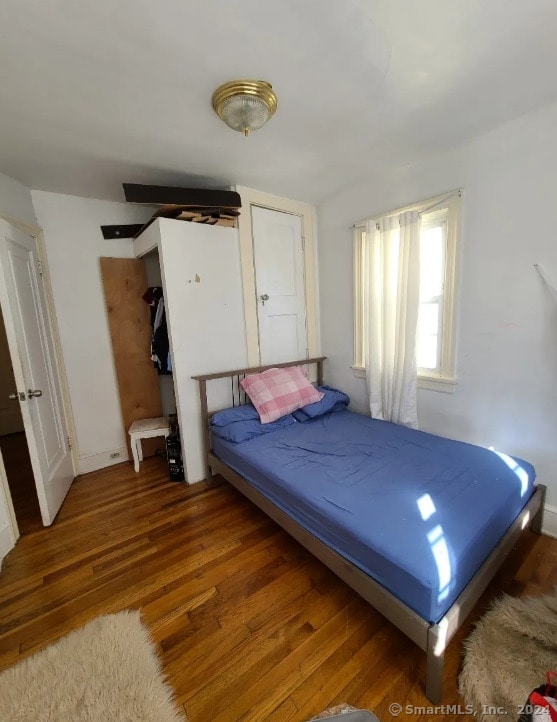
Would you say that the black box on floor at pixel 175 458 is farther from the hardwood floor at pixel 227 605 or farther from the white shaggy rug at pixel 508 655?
the white shaggy rug at pixel 508 655

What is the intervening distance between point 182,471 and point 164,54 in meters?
2.73

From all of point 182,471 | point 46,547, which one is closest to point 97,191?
point 182,471

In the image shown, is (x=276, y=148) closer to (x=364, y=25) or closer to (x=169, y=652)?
(x=364, y=25)

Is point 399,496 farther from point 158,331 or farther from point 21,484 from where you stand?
point 21,484

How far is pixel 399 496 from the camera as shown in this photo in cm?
153

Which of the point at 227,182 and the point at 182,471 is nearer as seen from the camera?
the point at 227,182

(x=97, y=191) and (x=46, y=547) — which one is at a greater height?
(x=97, y=191)

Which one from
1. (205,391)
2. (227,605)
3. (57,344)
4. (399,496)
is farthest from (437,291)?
(57,344)

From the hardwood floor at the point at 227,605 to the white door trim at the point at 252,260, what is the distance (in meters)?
1.50

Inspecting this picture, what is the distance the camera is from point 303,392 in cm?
271

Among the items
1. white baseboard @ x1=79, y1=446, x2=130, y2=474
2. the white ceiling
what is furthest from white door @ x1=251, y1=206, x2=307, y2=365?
white baseboard @ x1=79, y1=446, x2=130, y2=474

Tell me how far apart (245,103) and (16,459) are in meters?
3.92

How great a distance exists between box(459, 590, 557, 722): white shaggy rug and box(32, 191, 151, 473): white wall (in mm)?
3068

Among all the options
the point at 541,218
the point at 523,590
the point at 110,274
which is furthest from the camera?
the point at 110,274
